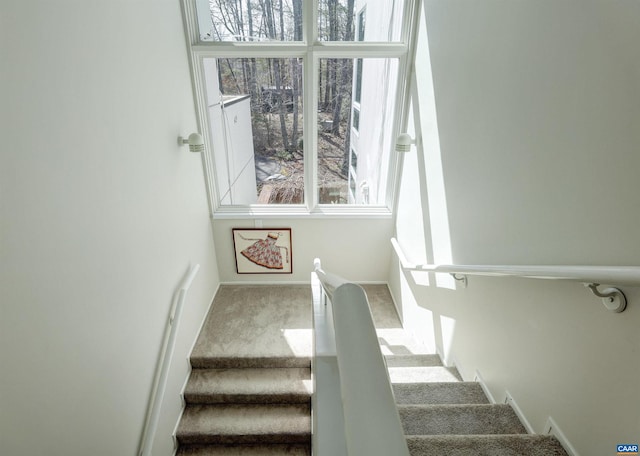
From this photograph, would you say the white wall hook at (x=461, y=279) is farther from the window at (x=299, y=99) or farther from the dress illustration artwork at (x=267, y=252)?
the dress illustration artwork at (x=267, y=252)

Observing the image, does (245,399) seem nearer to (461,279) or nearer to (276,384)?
(276,384)

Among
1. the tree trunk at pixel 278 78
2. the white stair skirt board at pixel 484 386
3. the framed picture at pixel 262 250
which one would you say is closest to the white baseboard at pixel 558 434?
the white stair skirt board at pixel 484 386

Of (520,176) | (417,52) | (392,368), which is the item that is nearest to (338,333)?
(520,176)

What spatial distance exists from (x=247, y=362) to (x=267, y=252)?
1.34 metres

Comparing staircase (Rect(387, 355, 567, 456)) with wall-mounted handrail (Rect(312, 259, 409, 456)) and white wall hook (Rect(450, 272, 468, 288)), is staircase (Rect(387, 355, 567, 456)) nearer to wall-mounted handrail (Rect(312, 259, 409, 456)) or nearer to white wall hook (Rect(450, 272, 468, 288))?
white wall hook (Rect(450, 272, 468, 288))

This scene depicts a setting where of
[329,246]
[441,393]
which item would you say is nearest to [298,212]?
[329,246]

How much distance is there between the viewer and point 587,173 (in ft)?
4.42

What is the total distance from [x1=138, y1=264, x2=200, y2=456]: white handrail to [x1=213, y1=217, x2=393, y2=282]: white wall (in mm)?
1202

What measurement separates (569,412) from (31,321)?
7.15ft

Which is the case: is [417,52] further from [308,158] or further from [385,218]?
[385,218]

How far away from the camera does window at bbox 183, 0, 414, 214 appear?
137 inches

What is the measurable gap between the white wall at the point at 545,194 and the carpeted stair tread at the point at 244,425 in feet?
5.22

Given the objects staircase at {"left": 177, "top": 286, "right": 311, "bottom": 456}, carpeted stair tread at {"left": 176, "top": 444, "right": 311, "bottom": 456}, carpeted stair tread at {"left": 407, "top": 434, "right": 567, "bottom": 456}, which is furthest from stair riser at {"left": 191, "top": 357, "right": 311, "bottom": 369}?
carpeted stair tread at {"left": 407, "top": 434, "right": 567, "bottom": 456}

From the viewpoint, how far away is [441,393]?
2213 mm
